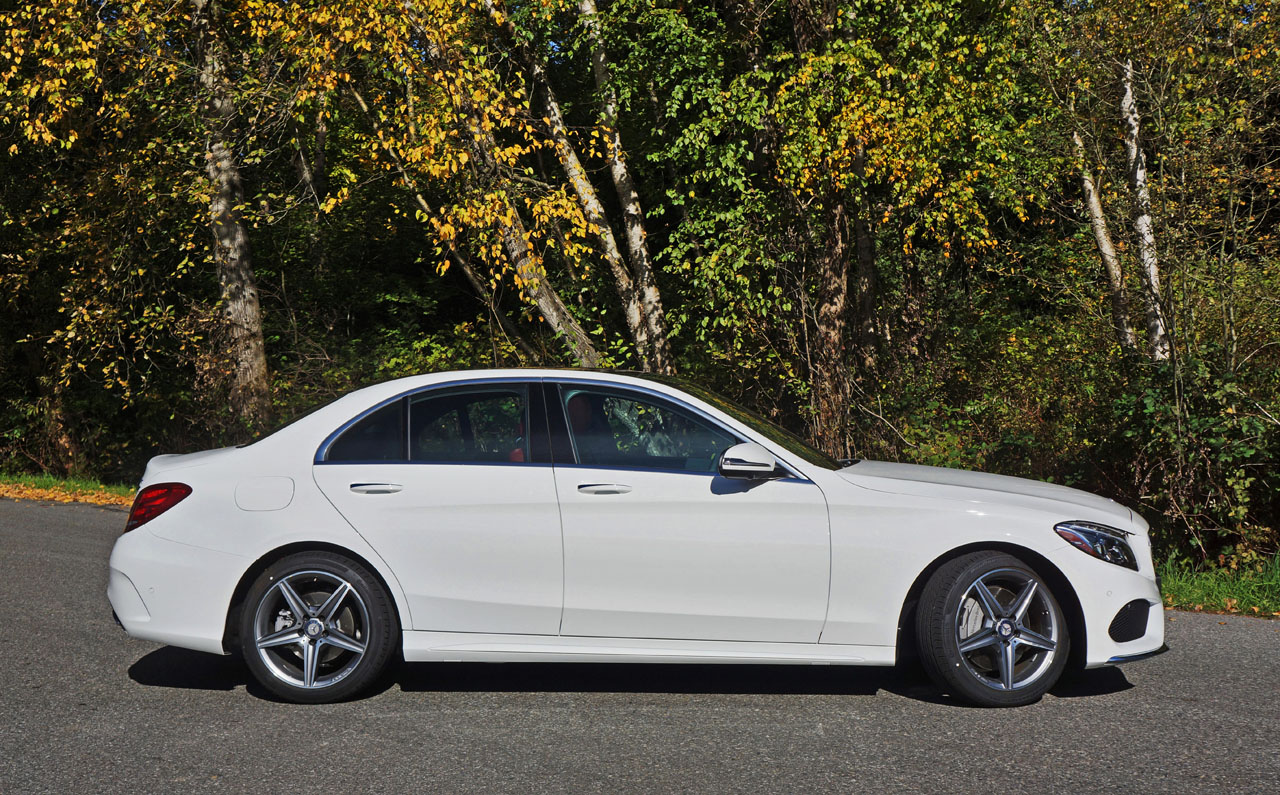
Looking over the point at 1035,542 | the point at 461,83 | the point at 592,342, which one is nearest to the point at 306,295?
the point at 592,342

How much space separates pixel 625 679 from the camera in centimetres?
608

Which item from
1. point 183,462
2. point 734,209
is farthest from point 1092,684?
point 734,209

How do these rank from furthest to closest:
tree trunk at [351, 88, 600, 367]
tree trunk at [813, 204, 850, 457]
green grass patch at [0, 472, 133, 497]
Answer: green grass patch at [0, 472, 133, 497] < tree trunk at [351, 88, 600, 367] < tree trunk at [813, 204, 850, 457]

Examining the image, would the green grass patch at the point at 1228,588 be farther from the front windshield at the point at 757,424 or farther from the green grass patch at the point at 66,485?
the green grass patch at the point at 66,485

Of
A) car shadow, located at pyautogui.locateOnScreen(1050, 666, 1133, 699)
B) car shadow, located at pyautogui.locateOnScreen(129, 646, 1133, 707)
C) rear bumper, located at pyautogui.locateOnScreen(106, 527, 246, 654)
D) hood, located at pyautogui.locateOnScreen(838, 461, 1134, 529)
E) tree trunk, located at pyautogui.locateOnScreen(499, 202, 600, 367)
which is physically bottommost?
car shadow, located at pyautogui.locateOnScreen(1050, 666, 1133, 699)

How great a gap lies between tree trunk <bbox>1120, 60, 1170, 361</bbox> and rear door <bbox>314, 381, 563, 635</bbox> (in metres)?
6.00

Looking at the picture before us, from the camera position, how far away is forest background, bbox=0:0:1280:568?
10039 millimetres

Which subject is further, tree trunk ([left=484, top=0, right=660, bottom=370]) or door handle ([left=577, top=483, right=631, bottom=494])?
tree trunk ([left=484, top=0, right=660, bottom=370])

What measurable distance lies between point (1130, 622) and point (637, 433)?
8.11 feet

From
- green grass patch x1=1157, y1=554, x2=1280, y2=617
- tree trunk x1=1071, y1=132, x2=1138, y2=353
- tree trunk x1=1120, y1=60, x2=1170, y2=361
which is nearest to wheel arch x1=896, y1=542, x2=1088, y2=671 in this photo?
green grass patch x1=1157, y1=554, x2=1280, y2=617

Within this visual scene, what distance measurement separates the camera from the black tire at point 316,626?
5.59m

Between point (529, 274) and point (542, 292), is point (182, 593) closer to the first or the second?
point (529, 274)

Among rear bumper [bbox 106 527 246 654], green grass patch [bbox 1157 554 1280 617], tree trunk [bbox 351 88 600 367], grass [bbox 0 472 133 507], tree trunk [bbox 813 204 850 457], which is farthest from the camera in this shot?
grass [bbox 0 472 133 507]

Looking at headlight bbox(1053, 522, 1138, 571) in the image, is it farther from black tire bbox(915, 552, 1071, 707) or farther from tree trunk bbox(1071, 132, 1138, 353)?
tree trunk bbox(1071, 132, 1138, 353)
